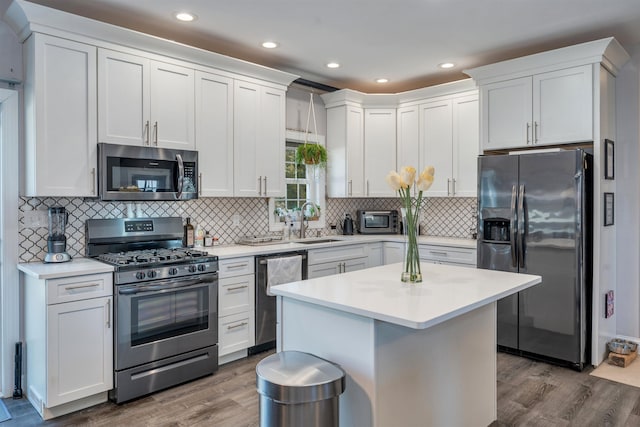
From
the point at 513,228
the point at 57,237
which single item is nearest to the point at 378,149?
the point at 513,228

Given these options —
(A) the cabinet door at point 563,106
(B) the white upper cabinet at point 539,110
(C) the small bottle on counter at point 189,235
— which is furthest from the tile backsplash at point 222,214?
(A) the cabinet door at point 563,106

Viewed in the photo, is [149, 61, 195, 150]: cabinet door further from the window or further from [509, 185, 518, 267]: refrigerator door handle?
[509, 185, 518, 267]: refrigerator door handle

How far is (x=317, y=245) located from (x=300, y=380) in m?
2.43

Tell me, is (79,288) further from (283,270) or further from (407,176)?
(407,176)

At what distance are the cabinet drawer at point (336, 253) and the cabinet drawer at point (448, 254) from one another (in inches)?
25.7

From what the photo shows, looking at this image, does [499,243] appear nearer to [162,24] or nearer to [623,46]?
[623,46]

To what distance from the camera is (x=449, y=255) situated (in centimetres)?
439

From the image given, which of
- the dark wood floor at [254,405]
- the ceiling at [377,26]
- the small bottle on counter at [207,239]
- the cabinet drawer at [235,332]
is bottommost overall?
the dark wood floor at [254,405]

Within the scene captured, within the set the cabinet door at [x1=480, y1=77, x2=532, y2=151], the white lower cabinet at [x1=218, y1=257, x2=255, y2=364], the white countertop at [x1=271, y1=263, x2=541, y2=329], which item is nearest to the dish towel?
the white lower cabinet at [x1=218, y1=257, x2=255, y2=364]

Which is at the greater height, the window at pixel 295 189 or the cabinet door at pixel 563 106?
the cabinet door at pixel 563 106

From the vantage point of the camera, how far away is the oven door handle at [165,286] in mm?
2896

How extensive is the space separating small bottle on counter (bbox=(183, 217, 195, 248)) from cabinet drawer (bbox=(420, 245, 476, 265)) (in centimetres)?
233

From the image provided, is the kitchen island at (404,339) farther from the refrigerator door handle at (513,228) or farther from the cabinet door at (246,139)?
the cabinet door at (246,139)

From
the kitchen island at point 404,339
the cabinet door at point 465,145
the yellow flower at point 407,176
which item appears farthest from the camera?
the cabinet door at point 465,145
